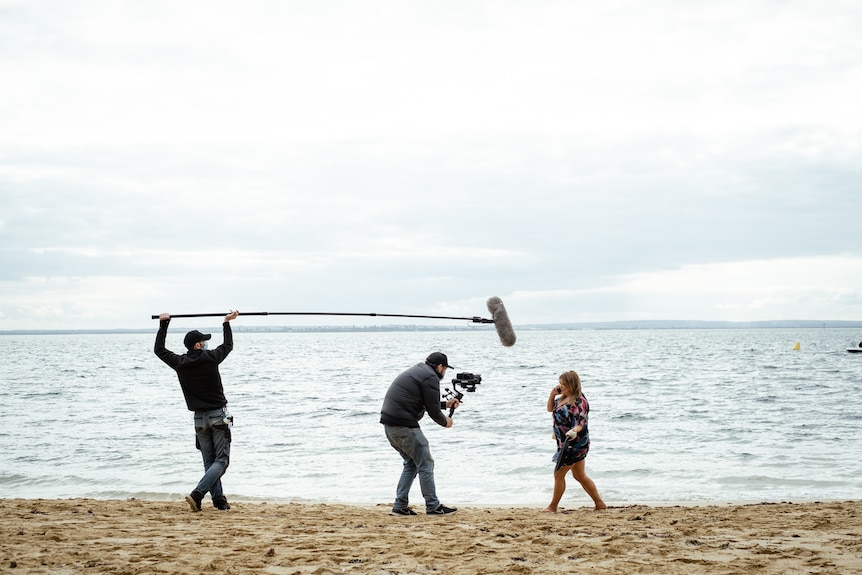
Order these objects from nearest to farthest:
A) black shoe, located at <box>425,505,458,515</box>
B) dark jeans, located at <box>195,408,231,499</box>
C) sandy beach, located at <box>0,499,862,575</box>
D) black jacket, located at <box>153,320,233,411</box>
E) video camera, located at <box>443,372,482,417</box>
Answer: sandy beach, located at <box>0,499,862,575</box> < black jacket, located at <box>153,320,233,411</box> < dark jeans, located at <box>195,408,231,499</box> < video camera, located at <box>443,372,482,417</box> < black shoe, located at <box>425,505,458,515</box>

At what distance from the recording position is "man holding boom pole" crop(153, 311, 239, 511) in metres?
7.36

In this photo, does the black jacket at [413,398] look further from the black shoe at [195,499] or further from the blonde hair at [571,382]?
the black shoe at [195,499]

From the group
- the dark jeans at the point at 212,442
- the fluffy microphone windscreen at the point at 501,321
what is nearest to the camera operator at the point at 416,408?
the fluffy microphone windscreen at the point at 501,321

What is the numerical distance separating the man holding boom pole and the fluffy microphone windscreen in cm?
261

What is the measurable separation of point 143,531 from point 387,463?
6738mm

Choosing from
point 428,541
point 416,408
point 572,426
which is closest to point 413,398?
point 416,408

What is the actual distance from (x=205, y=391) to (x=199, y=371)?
0.69 feet

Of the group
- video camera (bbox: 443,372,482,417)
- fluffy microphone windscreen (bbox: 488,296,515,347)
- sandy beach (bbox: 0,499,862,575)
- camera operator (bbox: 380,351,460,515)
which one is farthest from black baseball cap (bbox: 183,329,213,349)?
fluffy microphone windscreen (bbox: 488,296,515,347)

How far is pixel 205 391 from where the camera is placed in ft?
24.3

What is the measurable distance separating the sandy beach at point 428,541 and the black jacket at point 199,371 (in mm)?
1164

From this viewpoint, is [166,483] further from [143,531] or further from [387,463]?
[143,531]

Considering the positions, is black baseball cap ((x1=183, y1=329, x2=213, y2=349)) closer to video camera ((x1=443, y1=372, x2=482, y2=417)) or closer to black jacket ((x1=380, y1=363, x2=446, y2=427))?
black jacket ((x1=380, y1=363, x2=446, y2=427))

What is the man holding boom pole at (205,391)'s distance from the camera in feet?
24.1

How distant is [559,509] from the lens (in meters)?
8.59
